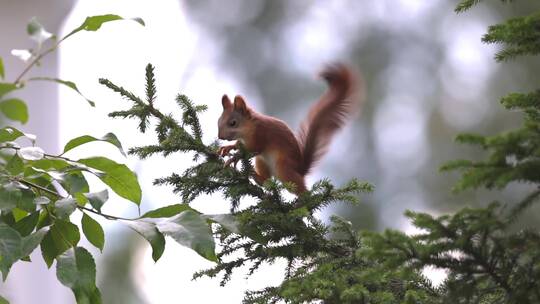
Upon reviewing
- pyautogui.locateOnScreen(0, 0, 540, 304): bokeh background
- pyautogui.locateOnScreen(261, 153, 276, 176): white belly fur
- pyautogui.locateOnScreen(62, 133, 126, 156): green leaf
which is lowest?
pyautogui.locateOnScreen(62, 133, 126, 156): green leaf

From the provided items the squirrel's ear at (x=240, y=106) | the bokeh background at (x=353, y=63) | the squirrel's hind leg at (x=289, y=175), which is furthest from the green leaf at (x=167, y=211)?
the bokeh background at (x=353, y=63)

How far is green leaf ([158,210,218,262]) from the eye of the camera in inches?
27.2

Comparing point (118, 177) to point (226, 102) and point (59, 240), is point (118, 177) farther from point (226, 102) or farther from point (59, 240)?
point (226, 102)

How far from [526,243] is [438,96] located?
14.0ft

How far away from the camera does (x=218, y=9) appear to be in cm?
477

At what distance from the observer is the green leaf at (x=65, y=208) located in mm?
701

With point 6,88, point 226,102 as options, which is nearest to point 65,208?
point 6,88

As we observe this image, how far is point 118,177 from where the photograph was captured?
81cm

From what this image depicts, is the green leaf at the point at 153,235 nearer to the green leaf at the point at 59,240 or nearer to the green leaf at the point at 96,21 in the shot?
the green leaf at the point at 59,240

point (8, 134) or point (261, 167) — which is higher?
point (261, 167)

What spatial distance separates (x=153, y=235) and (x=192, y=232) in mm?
49

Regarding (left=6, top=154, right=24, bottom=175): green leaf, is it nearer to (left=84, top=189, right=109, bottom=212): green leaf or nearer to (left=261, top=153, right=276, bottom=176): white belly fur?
(left=84, top=189, right=109, bottom=212): green leaf

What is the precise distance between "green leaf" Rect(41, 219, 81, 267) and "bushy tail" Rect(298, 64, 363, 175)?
0.55 metres

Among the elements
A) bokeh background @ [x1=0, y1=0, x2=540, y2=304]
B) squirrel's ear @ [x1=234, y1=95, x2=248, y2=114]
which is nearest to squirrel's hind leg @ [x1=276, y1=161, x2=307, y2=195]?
squirrel's ear @ [x1=234, y1=95, x2=248, y2=114]
